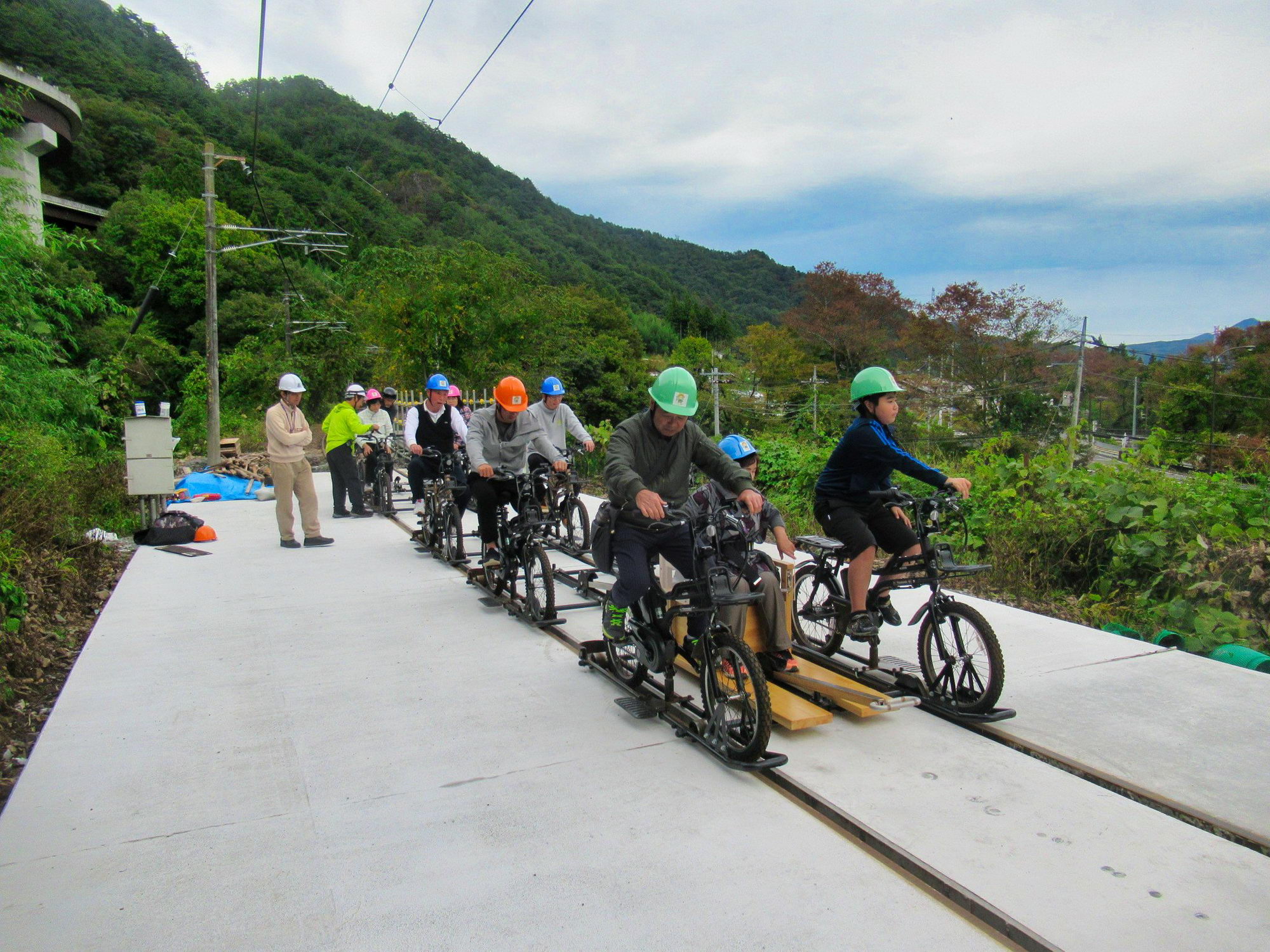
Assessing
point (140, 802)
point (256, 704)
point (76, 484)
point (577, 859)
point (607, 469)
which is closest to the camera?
point (577, 859)

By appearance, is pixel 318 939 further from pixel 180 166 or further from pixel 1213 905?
pixel 180 166

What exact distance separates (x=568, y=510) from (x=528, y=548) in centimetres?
280

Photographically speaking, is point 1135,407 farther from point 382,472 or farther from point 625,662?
point 625,662

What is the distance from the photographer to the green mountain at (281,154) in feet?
115

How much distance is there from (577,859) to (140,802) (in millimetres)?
1937

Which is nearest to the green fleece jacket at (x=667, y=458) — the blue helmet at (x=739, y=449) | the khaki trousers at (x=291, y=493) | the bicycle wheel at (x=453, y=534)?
the blue helmet at (x=739, y=449)

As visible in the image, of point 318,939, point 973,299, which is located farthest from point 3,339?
point 973,299

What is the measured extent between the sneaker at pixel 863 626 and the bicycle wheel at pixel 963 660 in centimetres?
30

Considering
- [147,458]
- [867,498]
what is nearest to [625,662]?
[867,498]

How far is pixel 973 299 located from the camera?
3189 cm

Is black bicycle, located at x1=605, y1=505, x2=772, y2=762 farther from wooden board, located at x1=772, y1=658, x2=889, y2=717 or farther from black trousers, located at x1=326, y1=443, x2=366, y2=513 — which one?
black trousers, located at x1=326, y1=443, x2=366, y2=513

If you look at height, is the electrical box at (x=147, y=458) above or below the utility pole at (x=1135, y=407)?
below

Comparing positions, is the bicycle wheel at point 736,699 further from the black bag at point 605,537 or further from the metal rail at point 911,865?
the black bag at point 605,537

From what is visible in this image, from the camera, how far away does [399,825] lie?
127 inches
